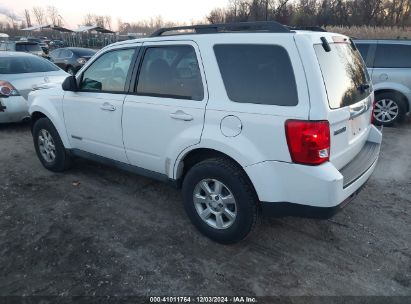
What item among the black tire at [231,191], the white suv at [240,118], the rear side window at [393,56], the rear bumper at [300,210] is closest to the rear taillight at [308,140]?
the white suv at [240,118]

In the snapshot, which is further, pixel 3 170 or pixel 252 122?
pixel 3 170

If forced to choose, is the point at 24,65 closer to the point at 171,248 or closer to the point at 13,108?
the point at 13,108

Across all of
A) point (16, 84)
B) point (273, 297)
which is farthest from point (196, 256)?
point (16, 84)

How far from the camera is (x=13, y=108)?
21.6ft

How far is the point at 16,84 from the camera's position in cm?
670

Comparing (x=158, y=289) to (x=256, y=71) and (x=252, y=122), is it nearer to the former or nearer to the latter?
(x=252, y=122)

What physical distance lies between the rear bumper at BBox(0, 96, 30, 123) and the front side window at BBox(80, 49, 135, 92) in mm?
3213

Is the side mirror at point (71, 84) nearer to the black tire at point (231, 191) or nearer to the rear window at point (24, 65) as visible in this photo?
the black tire at point (231, 191)

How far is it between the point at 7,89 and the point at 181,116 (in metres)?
5.08

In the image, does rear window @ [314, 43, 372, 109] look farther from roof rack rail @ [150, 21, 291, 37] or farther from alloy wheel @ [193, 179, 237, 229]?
alloy wheel @ [193, 179, 237, 229]

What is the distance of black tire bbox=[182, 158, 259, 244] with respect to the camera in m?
2.85

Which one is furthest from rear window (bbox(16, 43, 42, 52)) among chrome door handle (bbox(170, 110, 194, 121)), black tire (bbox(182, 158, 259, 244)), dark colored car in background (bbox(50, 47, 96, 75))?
black tire (bbox(182, 158, 259, 244))

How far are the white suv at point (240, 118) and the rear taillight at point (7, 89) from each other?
3.57 meters

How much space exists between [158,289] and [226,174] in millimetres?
1065
